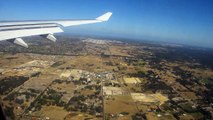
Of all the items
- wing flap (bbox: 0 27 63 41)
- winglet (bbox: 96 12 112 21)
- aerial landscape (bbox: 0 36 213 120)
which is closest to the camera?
wing flap (bbox: 0 27 63 41)

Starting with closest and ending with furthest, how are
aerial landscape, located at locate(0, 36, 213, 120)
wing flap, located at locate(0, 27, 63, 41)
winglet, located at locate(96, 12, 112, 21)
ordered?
1. wing flap, located at locate(0, 27, 63, 41)
2. winglet, located at locate(96, 12, 112, 21)
3. aerial landscape, located at locate(0, 36, 213, 120)

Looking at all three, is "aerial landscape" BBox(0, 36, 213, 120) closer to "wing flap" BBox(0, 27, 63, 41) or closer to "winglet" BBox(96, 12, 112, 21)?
"winglet" BBox(96, 12, 112, 21)

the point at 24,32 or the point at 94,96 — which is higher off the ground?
the point at 24,32

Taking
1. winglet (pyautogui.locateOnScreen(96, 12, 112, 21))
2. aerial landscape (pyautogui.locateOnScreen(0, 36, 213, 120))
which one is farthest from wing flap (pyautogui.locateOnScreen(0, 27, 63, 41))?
aerial landscape (pyautogui.locateOnScreen(0, 36, 213, 120))

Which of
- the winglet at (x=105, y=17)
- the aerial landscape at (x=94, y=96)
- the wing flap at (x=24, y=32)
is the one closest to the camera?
the wing flap at (x=24, y=32)

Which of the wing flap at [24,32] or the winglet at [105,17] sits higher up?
the winglet at [105,17]

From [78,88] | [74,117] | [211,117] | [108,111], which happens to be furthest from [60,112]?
[211,117]

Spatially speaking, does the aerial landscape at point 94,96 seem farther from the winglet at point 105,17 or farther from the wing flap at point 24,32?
the wing flap at point 24,32

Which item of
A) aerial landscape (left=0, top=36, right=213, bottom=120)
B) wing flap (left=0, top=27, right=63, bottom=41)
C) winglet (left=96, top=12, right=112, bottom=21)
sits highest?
winglet (left=96, top=12, right=112, bottom=21)

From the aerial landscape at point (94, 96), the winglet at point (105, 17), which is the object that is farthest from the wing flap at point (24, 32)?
the aerial landscape at point (94, 96)

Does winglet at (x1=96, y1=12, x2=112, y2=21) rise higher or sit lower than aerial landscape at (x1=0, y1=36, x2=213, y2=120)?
higher

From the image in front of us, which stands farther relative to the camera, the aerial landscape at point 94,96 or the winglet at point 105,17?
the aerial landscape at point 94,96

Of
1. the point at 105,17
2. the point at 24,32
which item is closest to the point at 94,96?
the point at 105,17

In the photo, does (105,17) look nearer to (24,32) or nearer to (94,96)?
(24,32)
